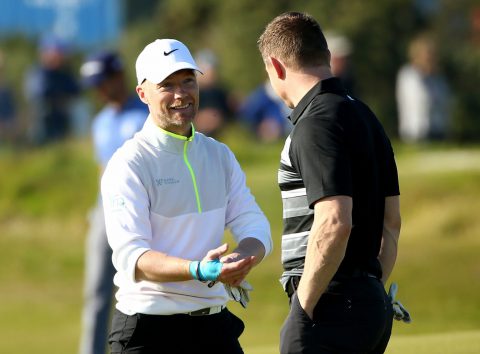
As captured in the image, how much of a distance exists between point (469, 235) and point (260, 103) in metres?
3.66

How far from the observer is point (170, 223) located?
5.66 meters

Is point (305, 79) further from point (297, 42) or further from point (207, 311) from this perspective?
point (207, 311)

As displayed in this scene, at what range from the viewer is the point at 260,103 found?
701 inches

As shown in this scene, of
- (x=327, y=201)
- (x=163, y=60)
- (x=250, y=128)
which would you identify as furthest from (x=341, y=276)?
(x=250, y=128)

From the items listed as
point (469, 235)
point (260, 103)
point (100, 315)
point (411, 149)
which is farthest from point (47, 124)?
point (100, 315)

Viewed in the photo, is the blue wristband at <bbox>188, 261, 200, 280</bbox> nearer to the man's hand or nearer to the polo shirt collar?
the man's hand

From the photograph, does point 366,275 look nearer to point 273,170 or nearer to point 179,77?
point 179,77

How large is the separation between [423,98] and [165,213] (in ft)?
41.5

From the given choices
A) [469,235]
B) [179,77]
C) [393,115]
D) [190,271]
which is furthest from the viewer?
Answer: [393,115]

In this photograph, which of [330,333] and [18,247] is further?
[18,247]

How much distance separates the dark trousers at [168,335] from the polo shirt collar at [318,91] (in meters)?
1.07

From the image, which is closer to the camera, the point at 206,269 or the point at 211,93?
the point at 206,269

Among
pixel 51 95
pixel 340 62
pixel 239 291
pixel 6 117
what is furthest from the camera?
pixel 6 117

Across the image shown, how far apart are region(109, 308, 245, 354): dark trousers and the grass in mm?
6251
